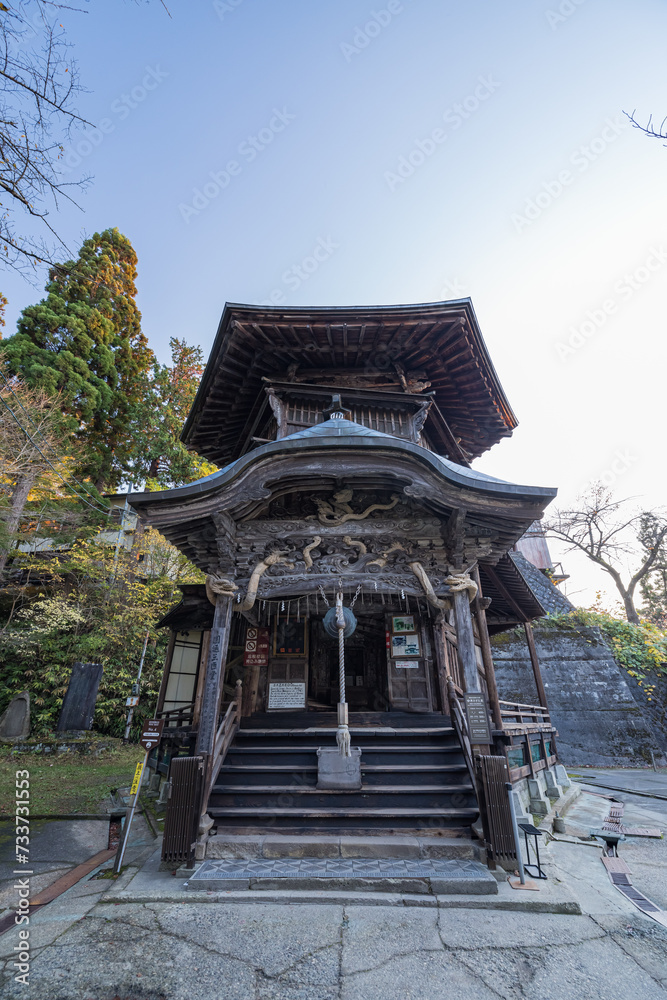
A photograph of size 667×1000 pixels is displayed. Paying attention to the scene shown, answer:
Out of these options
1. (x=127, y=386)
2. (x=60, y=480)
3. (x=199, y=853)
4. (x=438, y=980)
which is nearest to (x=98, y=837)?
(x=199, y=853)

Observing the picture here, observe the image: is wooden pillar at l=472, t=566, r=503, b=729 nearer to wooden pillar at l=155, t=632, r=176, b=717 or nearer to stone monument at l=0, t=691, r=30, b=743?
wooden pillar at l=155, t=632, r=176, b=717

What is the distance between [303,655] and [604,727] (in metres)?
13.9

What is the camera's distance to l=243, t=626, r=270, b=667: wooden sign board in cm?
1080

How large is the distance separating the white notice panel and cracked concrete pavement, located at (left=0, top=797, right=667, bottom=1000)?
219 inches

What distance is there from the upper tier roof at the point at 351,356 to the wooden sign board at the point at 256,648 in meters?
5.35

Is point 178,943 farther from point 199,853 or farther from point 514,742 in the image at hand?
point 514,742

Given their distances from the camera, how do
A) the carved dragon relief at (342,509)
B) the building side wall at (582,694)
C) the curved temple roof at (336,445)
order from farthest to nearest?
the building side wall at (582,694) < the carved dragon relief at (342,509) < the curved temple roof at (336,445)

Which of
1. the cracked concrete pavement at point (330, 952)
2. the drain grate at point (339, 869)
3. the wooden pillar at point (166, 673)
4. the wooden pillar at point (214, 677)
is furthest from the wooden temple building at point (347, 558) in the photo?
the cracked concrete pavement at point (330, 952)

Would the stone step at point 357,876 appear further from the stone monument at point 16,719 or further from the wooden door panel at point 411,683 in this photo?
the stone monument at point 16,719

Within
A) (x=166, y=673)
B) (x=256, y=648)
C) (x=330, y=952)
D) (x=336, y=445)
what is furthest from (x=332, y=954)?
(x=166, y=673)

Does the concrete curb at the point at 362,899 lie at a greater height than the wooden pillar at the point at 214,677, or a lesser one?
lesser

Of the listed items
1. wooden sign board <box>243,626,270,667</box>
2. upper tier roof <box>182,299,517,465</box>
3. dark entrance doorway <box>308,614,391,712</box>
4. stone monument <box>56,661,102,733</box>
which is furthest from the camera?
stone monument <box>56,661,102,733</box>

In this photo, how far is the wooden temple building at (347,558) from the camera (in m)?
6.54

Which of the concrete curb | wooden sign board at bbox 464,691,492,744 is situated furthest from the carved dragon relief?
the concrete curb
